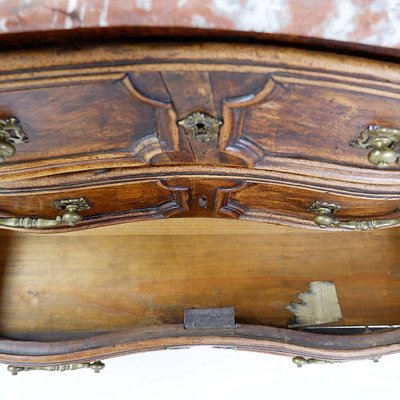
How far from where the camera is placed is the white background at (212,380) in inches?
40.8

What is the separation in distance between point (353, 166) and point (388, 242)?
1.48ft

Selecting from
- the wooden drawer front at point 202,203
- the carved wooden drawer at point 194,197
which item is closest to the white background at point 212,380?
the carved wooden drawer at point 194,197

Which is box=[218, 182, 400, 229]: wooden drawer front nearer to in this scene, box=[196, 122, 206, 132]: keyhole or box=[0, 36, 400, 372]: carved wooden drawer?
box=[0, 36, 400, 372]: carved wooden drawer

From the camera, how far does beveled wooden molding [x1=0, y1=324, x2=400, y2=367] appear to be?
2.30ft

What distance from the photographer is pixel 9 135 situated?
17.9 inches

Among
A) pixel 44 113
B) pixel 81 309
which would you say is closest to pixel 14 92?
pixel 44 113

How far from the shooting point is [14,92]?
39 centimetres

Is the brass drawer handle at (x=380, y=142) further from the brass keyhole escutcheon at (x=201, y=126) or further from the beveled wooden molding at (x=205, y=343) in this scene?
the beveled wooden molding at (x=205, y=343)

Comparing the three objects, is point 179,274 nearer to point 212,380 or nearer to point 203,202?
point 203,202

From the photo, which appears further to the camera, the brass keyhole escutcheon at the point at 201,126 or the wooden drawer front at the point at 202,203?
the wooden drawer front at the point at 202,203

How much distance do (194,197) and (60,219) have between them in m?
0.23

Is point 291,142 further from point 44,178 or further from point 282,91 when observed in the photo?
point 44,178

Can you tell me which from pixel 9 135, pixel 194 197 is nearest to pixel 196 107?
pixel 9 135

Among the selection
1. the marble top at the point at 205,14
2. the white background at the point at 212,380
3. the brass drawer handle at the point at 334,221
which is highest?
the brass drawer handle at the point at 334,221
